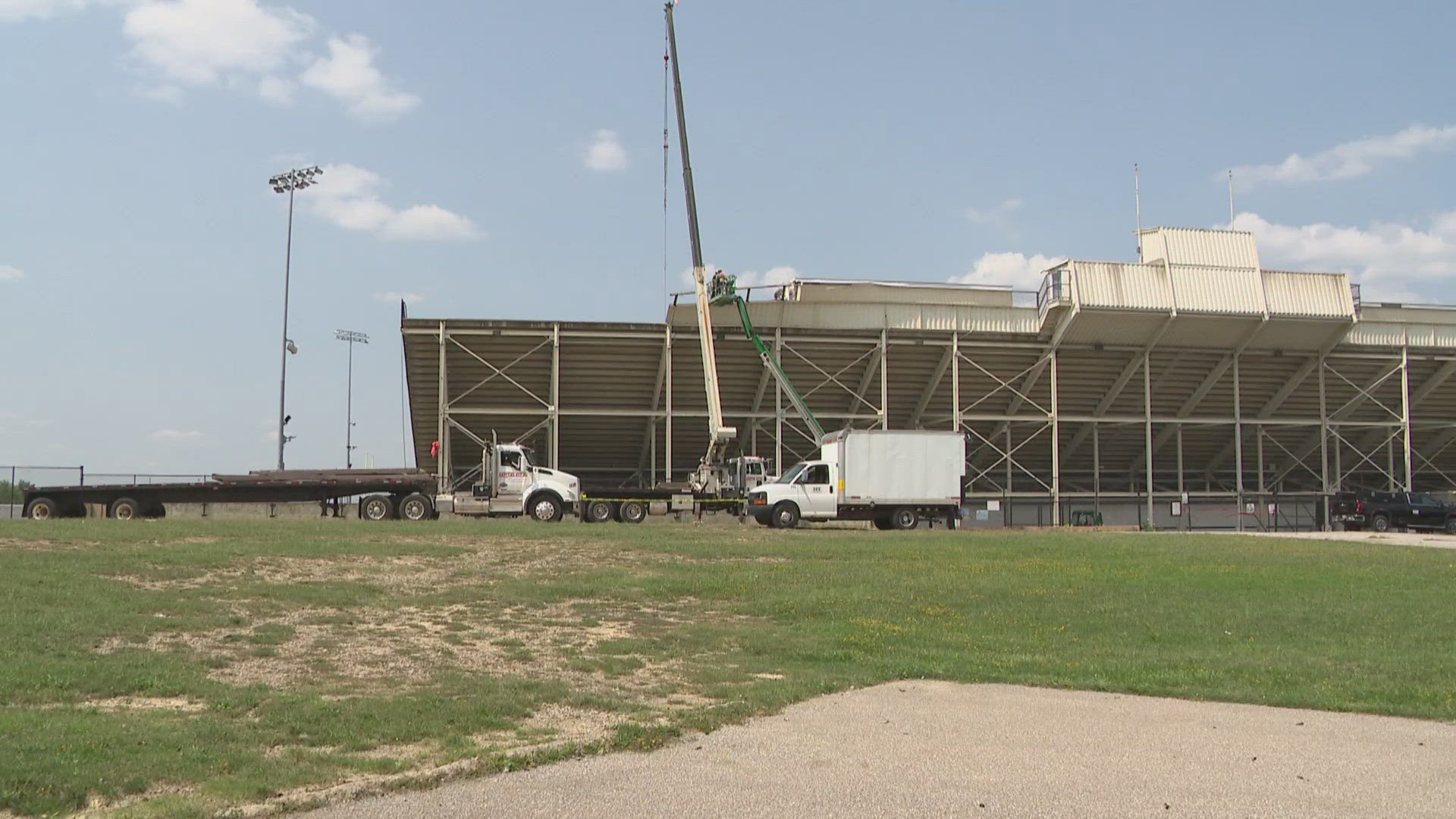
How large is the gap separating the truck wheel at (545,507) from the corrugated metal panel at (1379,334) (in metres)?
31.6

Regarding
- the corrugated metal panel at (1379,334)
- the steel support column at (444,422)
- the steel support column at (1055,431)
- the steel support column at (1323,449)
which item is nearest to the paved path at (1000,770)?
the steel support column at (444,422)

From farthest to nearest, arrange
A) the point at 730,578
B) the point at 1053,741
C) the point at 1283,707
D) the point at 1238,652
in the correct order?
the point at 730,578
the point at 1238,652
the point at 1283,707
the point at 1053,741

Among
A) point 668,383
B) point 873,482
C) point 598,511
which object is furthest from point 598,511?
point 873,482

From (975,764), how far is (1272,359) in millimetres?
43762

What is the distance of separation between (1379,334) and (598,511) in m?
31.9

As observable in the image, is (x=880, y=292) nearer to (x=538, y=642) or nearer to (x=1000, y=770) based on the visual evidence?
(x=538, y=642)

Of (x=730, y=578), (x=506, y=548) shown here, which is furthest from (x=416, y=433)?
(x=730, y=578)

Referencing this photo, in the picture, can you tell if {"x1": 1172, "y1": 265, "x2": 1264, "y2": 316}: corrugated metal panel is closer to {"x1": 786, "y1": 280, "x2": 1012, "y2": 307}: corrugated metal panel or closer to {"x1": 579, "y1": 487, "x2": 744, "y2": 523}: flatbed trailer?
{"x1": 786, "y1": 280, "x2": 1012, "y2": 307}: corrugated metal panel

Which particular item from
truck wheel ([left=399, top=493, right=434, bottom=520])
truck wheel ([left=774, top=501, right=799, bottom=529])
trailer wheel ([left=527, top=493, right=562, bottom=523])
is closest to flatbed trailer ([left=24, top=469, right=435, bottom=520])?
truck wheel ([left=399, top=493, right=434, bottom=520])

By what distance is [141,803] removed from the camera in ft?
22.4

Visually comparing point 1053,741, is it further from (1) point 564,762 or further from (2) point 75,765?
(2) point 75,765

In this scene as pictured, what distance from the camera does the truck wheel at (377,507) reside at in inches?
1366

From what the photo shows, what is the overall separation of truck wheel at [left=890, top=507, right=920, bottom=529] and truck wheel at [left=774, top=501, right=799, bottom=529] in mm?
3152

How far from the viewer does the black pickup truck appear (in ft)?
144
